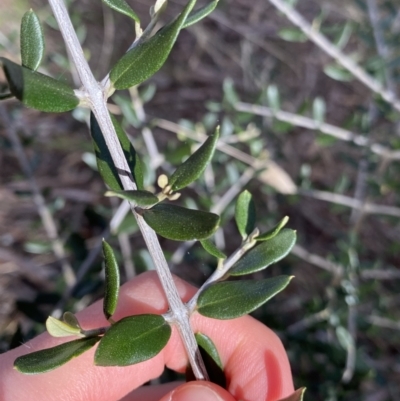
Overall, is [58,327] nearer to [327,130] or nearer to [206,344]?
[206,344]

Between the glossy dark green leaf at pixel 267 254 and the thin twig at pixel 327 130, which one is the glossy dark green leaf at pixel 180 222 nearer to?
the glossy dark green leaf at pixel 267 254

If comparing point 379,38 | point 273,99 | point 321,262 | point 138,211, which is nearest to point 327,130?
point 273,99

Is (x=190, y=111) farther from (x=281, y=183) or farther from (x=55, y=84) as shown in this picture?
(x=55, y=84)

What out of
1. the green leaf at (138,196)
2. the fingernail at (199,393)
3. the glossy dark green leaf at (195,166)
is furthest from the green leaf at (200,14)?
the fingernail at (199,393)

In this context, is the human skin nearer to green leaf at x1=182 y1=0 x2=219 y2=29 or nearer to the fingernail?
the fingernail

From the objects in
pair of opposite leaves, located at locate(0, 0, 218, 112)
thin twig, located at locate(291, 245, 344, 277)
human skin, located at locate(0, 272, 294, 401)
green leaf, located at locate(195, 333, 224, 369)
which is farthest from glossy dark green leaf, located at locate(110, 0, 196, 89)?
thin twig, located at locate(291, 245, 344, 277)
